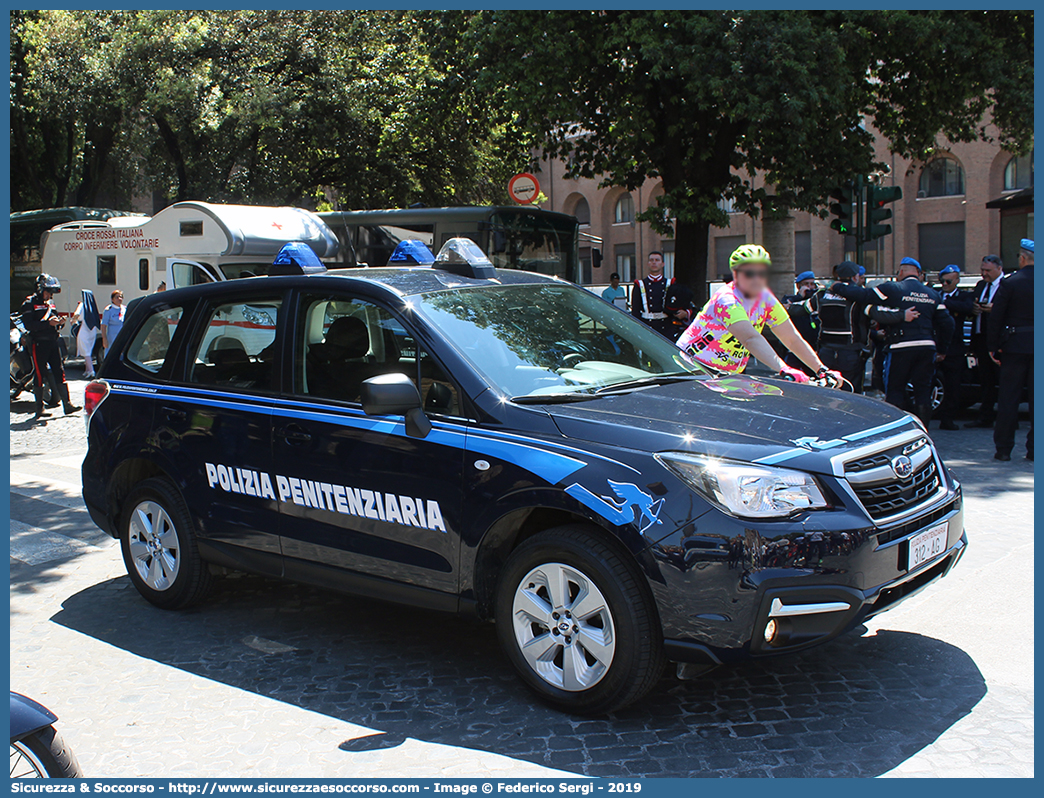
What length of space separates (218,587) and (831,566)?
3615mm

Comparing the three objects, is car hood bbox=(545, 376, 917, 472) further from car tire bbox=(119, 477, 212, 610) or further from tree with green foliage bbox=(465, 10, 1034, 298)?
tree with green foliage bbox=(465, 10, 1034, 298)

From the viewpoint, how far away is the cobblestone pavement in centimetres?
349

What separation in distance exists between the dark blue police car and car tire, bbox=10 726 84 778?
1.67 metres

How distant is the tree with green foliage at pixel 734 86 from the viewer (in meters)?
15.5

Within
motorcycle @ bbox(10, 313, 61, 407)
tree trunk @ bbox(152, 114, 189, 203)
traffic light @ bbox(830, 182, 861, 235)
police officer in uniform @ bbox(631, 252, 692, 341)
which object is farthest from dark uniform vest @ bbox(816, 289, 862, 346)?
tree trunk @ bbox(152, 114, 189, 203)

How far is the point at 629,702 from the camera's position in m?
3.69

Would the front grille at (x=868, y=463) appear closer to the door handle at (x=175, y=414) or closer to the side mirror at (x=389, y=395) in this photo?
the side mirror at (x=389, y=395)

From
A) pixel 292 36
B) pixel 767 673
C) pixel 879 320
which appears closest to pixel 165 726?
pixel 767 673

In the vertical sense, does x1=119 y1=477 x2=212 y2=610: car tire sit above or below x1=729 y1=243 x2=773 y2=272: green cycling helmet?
below

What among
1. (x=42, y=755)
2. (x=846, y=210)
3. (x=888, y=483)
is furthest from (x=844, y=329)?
(x=42, y=755)

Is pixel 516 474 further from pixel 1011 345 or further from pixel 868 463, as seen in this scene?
pixel 1011 345

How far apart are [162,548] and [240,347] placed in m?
1.15

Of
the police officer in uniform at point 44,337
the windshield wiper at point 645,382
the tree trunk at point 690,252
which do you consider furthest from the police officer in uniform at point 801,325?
the police officer in uniform at point 44,337
